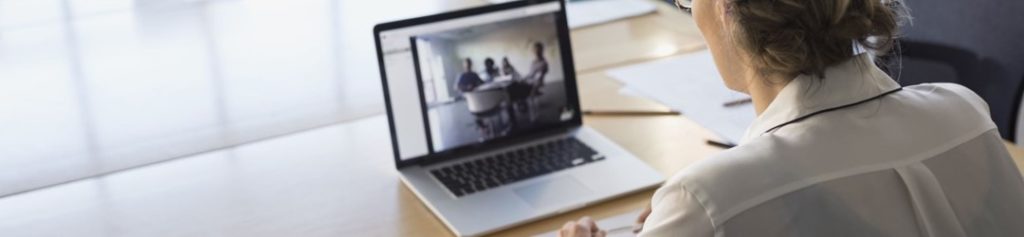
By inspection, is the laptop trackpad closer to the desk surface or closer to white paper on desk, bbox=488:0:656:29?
the desk surface

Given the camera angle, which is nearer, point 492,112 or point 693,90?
point 492,112

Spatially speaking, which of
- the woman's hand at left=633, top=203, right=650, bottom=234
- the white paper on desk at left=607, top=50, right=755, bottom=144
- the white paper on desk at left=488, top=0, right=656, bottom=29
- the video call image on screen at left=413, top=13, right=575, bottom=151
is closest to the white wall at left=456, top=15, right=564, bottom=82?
the video call image on screen at left=413, top=13, right=575, bottom=151

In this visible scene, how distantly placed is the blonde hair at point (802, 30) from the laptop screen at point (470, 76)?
0.60 m

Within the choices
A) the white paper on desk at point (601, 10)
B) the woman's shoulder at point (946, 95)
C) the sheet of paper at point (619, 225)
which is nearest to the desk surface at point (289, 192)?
the sheet of paper at point (619, 225)

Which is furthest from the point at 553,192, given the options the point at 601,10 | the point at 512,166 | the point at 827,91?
the point at 601,10

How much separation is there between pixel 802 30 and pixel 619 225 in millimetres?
474

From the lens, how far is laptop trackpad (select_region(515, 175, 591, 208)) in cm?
185

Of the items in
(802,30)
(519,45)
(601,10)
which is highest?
(802,30)

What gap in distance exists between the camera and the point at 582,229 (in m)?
1.70

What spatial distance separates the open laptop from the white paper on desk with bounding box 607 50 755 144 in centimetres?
18

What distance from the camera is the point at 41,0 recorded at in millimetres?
2908

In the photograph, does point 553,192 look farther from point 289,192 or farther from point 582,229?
point 289,192

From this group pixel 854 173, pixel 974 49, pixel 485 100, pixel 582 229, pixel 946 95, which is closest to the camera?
pixel 854 173

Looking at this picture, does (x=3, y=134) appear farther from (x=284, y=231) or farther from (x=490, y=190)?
(x=490, y=190)
